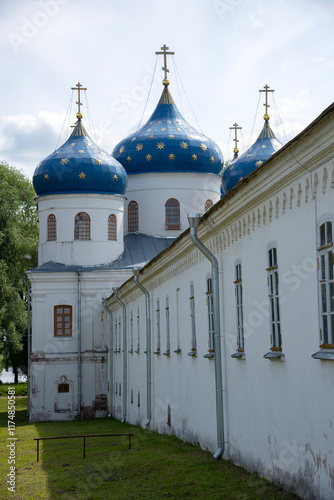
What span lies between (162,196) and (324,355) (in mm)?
26358

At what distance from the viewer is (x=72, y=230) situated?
31375mm

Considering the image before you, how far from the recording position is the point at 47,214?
31.8 m

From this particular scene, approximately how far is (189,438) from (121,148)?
21.7m

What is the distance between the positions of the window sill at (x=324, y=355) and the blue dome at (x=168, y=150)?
2637 cm

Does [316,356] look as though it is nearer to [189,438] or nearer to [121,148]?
[189,438]

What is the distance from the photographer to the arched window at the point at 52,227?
1245 inches

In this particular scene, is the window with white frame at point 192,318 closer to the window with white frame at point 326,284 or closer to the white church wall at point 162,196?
the window with white frame at point 326,284

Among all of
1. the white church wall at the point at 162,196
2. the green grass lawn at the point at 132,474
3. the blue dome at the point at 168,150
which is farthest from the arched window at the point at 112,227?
the green grass lawn at the point at 132,474

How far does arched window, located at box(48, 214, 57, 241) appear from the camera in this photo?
31625mm

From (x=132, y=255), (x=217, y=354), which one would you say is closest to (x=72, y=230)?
(x=132, y=255)

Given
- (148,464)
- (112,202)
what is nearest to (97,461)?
(148,464)

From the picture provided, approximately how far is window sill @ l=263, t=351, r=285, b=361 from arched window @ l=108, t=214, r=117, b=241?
22.0 metres

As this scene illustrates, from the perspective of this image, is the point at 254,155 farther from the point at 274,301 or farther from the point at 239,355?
the point at 274,301

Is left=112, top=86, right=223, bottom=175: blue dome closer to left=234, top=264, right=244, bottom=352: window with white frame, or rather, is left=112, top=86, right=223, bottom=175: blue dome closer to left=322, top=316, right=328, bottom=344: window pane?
left=234, top=264, right=244, bottom=352: window with white frame
